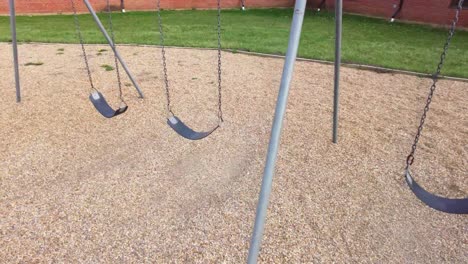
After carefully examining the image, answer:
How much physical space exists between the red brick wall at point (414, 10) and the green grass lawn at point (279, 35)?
0.55 metres

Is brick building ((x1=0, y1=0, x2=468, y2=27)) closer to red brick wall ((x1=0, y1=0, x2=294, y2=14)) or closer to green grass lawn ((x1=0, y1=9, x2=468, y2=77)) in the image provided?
red brick wall ((x1=0, y1=0, x2=294, y2=14))

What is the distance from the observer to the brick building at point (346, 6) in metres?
11.8

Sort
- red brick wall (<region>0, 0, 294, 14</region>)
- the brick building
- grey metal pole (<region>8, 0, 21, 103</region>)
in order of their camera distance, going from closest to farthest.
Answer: grey metal pole (<region>8, 0, 21, 103</region>) < the brick building < red brick wall (<region>0, 0, 294, 14</region>)

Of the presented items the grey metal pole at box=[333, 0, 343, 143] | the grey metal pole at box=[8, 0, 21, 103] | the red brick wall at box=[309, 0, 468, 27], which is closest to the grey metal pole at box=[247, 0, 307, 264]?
the grey metal pole at box=[333, 0, 343, 143]

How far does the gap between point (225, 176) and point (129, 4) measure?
1438 cm

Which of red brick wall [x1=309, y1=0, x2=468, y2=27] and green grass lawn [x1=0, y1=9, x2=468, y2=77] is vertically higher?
red brick wall [x1=309, y1=0, x2=468, y2=27]

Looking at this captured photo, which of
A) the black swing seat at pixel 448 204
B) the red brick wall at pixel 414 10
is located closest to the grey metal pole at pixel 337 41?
the black swing seat at pixel 448 204

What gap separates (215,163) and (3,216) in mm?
1999

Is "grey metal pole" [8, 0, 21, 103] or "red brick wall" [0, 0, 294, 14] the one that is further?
"red brick wall" [0, 0, 294, 14]

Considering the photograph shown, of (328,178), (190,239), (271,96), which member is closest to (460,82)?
(271,96)

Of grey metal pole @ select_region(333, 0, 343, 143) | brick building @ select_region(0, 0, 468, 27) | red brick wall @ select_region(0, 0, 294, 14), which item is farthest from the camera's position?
red brick wall @ select_region(0, 0, 294, 14)

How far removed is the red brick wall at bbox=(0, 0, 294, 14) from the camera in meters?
14.6

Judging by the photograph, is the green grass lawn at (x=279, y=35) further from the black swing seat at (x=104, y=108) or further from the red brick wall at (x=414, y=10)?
the black swing seat at (x=104, y=108)

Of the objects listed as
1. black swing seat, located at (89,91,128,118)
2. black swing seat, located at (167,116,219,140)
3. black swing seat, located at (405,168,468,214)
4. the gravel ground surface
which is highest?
black swing seat, located at (405,168,468,214)
